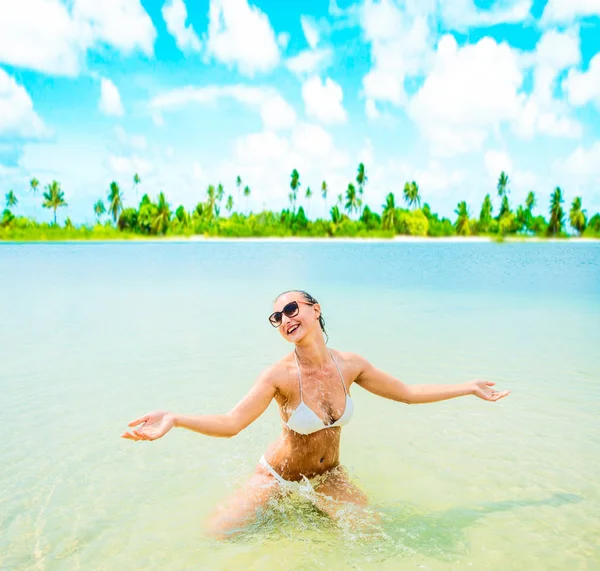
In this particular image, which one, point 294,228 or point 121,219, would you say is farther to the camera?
point 294,228

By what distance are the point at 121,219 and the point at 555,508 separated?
101 m

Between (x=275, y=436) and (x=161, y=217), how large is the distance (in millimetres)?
94394

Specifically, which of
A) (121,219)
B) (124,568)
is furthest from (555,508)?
(121,219)

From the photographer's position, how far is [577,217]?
106m

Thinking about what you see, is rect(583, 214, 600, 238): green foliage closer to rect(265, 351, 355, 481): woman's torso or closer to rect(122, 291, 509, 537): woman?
rect(122, 291, 509, 537): woman

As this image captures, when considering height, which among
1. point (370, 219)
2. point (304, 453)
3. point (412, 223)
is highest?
point (304, 453)

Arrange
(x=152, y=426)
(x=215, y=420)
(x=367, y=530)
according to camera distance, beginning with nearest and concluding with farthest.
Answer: (x=152, y=426) < (x=215, y=420) < (x=367, y=530)

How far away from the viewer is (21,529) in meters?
4.22

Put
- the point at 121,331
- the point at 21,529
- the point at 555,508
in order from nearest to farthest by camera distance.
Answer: the point at 21,529 → the point at 555,508 → the point at 121,331

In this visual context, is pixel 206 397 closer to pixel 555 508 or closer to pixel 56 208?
pixel 555 508

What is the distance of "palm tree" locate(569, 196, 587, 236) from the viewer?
343 ft

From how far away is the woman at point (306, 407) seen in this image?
3.74 metres

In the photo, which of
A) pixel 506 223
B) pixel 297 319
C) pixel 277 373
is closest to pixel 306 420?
pixel 277 373

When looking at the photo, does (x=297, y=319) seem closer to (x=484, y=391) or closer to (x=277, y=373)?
(x=277, y=373)
